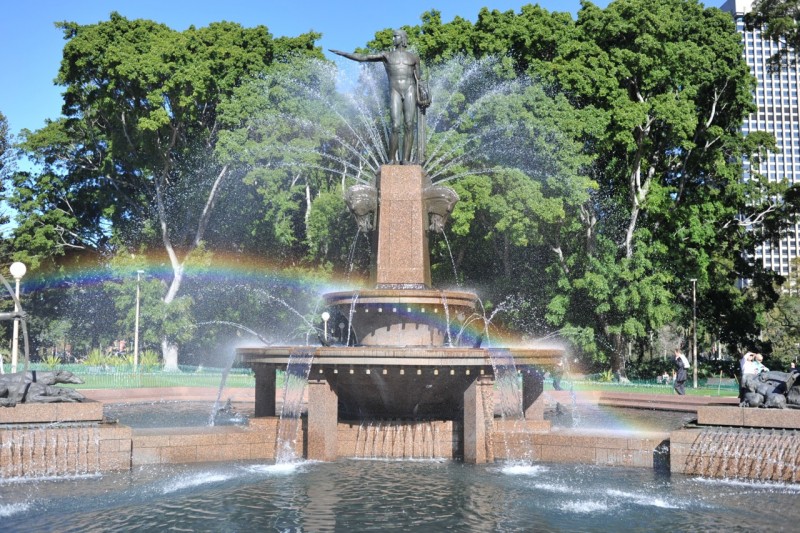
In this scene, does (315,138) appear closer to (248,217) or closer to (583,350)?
(248,217)

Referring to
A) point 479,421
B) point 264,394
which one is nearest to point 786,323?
point 479,421

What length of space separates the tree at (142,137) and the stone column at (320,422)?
2620cm

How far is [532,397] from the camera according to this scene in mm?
15570

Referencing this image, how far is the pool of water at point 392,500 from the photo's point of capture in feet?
30.0

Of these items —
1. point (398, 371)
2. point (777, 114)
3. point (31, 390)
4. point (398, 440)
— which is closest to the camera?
point (31, 390)

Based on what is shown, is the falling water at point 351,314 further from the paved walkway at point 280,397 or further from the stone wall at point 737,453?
the paved walkway at point 280,397

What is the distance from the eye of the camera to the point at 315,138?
3944cm

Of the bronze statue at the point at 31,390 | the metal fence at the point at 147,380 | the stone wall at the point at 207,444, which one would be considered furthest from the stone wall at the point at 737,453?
the metal fence at the point at 147,380

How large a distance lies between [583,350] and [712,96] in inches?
536

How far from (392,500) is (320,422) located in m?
3.30

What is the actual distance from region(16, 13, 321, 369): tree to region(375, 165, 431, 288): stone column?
22.2 m

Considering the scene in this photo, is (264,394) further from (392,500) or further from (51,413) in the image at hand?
(392,500)

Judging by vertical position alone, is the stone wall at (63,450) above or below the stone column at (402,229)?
below

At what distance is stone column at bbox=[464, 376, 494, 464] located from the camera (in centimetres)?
1336
